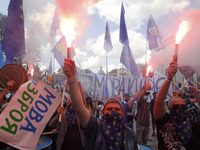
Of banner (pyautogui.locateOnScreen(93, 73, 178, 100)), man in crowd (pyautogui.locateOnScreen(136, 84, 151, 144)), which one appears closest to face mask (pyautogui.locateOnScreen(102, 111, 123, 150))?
man in crowd (pyautogui.locateOnScreen(136, 84, 151, 144))

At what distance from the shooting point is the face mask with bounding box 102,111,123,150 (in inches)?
68.5

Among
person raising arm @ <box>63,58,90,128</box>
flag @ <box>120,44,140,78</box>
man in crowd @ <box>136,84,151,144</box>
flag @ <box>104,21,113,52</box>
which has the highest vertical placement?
flag @ <box>104,21,113,52</box>

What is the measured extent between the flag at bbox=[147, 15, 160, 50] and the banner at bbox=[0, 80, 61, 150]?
9.14m

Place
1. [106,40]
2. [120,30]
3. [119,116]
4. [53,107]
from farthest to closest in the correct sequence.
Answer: [106,40] → [120,30] → [53,107] → [119,116]

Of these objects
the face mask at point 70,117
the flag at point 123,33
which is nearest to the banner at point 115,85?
the flag at point 123,33

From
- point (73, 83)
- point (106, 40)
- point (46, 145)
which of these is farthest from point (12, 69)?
point (106, 40)

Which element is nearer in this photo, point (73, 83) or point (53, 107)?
point (73, 83)

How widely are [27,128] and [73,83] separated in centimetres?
133

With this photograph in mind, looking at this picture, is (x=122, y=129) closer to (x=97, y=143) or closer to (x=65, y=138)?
(x=97, y=143)

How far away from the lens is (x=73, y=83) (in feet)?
5.20

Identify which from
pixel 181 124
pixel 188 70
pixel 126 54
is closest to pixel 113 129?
pixel 181 124

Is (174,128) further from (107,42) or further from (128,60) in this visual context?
(107,42)

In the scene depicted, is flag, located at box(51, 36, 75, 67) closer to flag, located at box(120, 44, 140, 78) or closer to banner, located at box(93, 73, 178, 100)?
banner, located at box(93, 73, 178, 100)

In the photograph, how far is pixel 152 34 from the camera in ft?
35.9
